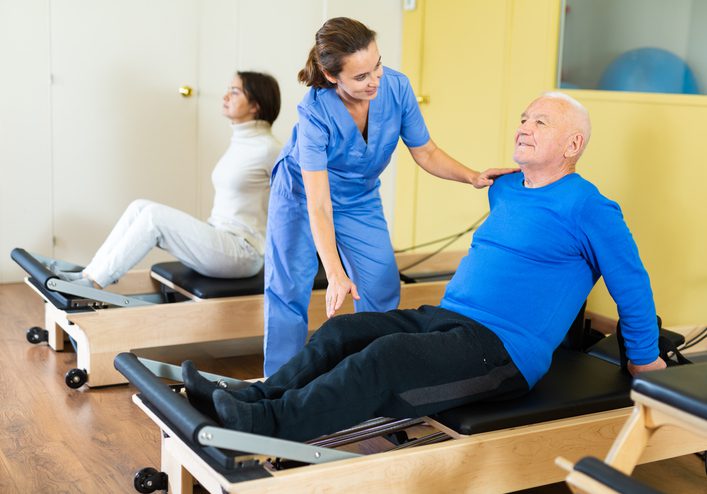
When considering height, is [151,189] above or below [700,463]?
above

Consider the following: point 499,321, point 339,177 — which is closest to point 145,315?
point 339,177

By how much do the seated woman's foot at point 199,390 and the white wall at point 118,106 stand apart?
276cm

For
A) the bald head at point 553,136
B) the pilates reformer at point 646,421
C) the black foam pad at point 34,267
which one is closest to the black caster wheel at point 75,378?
the black foam pad at point 34,267

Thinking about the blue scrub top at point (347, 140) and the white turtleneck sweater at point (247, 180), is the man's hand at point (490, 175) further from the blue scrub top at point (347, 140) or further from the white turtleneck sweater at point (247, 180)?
the white turtleneck sweater at point (247, 180)

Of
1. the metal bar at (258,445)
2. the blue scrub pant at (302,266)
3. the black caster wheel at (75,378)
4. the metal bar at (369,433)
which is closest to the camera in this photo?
the metal bar at (258,445)

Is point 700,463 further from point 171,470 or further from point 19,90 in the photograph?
point 19,90

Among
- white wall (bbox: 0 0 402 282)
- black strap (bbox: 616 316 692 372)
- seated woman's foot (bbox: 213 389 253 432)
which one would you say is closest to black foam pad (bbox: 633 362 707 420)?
black strap (bbox: 616 316 692 372)

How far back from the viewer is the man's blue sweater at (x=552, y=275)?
6.77 ft

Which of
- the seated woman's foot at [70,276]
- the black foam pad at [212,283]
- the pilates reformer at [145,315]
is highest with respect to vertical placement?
the seated woman's foot at [70,276]

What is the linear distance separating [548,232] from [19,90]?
3.05m

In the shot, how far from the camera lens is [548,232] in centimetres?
212

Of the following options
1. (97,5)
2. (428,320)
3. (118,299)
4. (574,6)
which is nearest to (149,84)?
(97,5)

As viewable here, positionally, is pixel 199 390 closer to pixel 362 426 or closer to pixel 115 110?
pixel 362 426

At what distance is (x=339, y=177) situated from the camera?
259 centimetres
